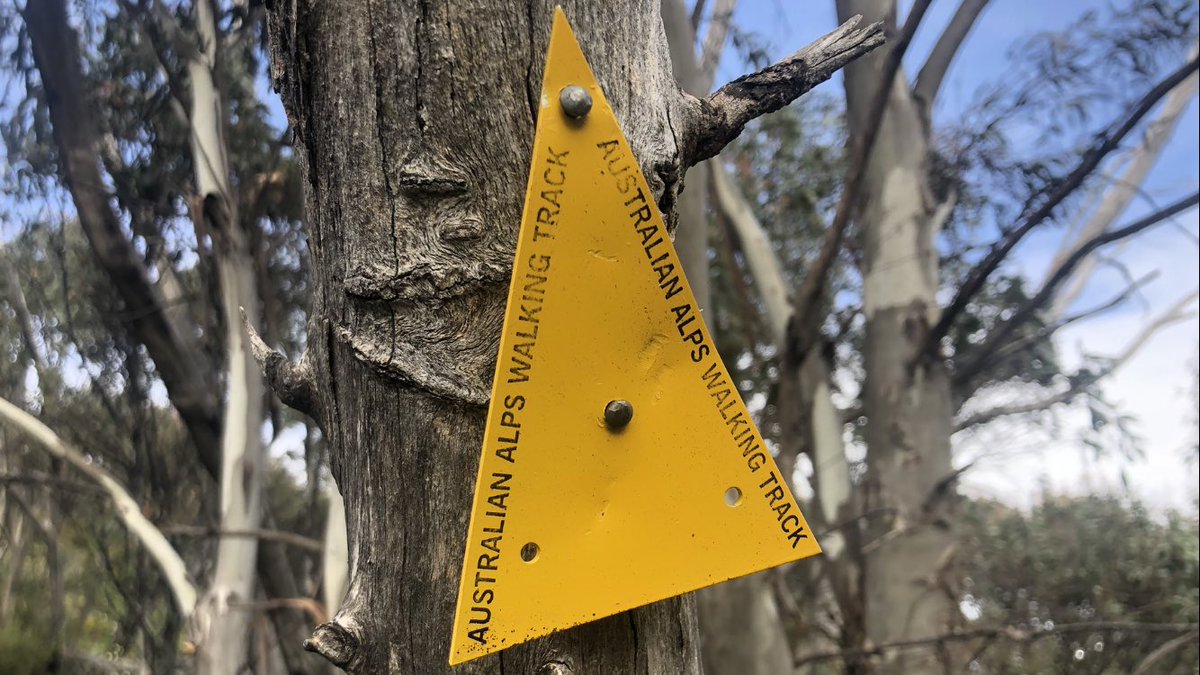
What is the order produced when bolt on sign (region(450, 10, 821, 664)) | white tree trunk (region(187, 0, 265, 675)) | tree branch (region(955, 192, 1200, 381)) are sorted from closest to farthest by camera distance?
bolt on sign (region(450, 10, 821, 664))
tree branch (region(955, 192, 1200, 381))
white tree trunk (region(187, 0, 265, 675))

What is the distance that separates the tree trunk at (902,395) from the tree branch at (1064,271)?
0.45ft

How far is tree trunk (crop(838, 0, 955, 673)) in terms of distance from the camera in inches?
121

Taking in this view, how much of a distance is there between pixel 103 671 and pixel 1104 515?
956 cm

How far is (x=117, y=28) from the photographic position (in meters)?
5.37

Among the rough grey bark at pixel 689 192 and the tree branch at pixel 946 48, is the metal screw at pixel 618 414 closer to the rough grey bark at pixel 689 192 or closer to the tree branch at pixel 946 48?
the rough grey bark at pixel 689 192

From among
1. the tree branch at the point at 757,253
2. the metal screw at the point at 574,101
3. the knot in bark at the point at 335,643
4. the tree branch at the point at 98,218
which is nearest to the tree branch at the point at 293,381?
the knot in bark at the point at 335,643

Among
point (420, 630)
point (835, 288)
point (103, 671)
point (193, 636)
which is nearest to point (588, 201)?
point (420, 630)

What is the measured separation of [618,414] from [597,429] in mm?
→ 22

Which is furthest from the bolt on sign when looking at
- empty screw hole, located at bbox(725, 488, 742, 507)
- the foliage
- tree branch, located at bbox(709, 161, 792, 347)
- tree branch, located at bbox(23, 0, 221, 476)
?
the foliage

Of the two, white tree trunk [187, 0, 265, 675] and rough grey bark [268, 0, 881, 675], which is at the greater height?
white tree trunk [187, 0, 265, 675]

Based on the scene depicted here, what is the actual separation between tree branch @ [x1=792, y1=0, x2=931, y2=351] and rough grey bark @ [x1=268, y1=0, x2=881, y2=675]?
176 cm

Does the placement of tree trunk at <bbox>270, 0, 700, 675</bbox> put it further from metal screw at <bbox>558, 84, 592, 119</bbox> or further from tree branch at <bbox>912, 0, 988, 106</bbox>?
tree branch at <bbox>912, 0, 988, 106</bbox>

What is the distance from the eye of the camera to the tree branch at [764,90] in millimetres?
902

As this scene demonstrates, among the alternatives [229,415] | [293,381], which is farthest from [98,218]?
[293,381]
